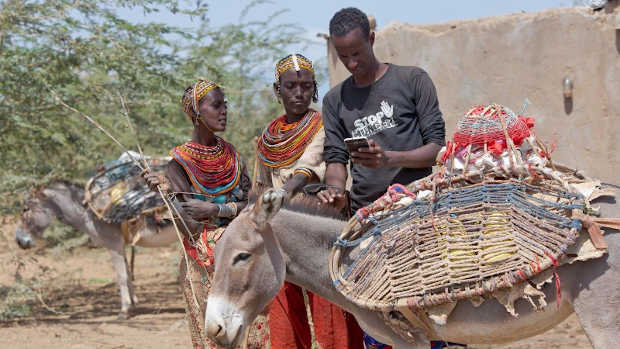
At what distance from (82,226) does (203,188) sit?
611 centimetres

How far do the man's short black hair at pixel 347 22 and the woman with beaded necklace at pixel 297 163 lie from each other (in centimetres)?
60

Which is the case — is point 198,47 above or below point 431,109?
below

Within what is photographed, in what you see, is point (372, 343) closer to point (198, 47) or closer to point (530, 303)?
point (530, 303)

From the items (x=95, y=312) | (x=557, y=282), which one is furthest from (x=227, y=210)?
(x=95, y=312)

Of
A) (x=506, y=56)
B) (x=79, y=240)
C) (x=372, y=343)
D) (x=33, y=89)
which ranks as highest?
(x=506, y=56)

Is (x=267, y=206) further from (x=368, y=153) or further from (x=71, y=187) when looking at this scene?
(x=71, y=187)

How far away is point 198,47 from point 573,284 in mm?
9908

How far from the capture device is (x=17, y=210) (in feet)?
30.1

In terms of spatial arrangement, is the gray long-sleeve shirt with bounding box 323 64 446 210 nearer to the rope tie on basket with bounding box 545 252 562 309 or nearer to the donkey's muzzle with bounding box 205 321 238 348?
the rope tie on basket with bounding box 545 252 562 309

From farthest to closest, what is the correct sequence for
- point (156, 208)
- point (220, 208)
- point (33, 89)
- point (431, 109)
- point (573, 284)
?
point (156, 208) → point (33, 89) → point (220, 208) → point (431, 109) → point (573, 284)

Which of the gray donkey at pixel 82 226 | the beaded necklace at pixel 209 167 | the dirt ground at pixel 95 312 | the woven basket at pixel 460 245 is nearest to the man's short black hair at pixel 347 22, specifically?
the woven basket at pixel 460 245

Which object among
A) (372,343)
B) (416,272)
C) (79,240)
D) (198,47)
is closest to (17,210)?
(79,240)

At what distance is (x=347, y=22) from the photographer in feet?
11.4

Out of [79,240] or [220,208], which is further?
[79,240]
